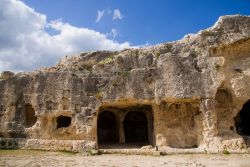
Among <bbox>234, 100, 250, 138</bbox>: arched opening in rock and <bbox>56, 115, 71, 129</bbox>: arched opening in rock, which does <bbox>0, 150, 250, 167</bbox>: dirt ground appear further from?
<bbox>234, 100, 250, 138</bbox>: arched opening in rock

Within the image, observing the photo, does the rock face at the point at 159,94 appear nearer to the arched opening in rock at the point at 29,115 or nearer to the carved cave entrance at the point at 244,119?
the arched opening in rock at the point at 29,115

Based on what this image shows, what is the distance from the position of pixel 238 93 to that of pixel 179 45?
446 cm

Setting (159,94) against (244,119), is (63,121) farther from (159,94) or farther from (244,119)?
(244,119)

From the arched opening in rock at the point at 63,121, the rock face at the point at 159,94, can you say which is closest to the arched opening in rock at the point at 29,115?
the rock face at the point at 159,94

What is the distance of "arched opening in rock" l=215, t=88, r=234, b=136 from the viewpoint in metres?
17.4

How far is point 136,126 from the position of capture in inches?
1045

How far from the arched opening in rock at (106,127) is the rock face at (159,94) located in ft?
23.7

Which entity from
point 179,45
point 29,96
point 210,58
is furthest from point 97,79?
point 210,58

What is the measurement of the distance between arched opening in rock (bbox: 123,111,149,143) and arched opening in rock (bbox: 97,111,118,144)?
1.19 metres

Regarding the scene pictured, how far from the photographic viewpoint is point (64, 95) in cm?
1803

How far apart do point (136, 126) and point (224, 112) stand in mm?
10008

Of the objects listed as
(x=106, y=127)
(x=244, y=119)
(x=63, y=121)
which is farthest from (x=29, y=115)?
(x=244, y=119)

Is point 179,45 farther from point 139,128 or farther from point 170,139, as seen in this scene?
point 139,128

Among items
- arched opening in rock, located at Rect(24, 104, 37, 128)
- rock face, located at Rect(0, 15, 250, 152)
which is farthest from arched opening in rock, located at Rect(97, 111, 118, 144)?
rock face, located at Rect(0, 15, 250, 152)
